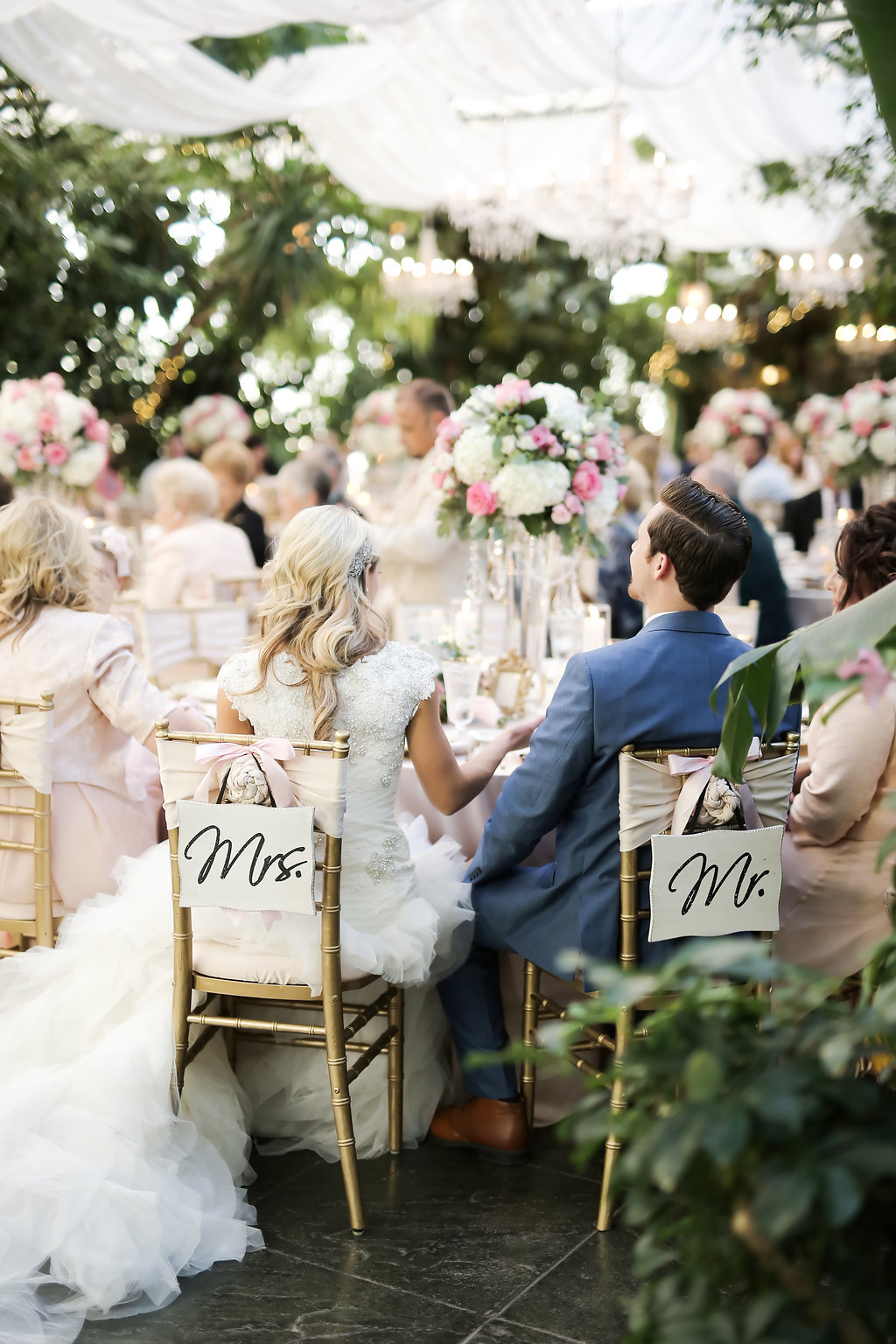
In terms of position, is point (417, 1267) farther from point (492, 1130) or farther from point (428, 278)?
point (428, 278)

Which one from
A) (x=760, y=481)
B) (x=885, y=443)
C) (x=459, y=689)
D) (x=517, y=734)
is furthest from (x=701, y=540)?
(x=760, y=481)

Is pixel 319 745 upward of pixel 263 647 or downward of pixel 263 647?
downward

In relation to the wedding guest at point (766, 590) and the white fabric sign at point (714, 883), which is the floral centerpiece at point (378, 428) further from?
the white fabric sign at point (714, 883)

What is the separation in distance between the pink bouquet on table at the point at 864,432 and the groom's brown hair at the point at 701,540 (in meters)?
4.33

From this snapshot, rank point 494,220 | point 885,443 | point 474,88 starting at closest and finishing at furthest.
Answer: point 474,88, point 885,443, point 494,220

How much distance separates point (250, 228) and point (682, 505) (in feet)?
24.9

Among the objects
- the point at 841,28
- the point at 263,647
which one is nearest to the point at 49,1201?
the point at 263,647

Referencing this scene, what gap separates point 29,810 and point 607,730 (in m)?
1.32

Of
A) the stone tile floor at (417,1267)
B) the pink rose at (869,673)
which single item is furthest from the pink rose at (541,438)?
the pink rose at (869,673)

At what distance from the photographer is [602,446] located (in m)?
3.54

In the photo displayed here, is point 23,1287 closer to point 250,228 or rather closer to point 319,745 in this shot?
point 319,745

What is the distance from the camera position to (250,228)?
9164 millimetres

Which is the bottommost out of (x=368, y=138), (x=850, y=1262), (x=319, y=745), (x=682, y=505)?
(x=850, y=1262)

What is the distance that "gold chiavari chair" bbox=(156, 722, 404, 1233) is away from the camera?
2.34m
